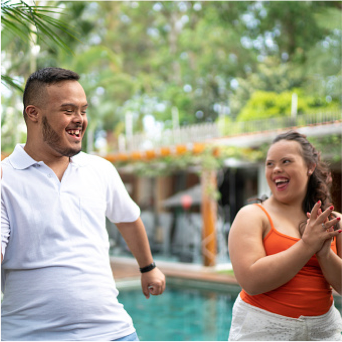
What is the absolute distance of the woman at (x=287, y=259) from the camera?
1.50 meters

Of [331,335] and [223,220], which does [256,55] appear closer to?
[223,220]

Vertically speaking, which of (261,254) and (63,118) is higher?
(63,118)

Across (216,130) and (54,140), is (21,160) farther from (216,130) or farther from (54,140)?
(216,130)

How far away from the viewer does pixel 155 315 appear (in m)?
6.66

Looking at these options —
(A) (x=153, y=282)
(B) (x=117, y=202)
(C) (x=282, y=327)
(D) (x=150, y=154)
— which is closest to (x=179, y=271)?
(D) (x=150, y=154)

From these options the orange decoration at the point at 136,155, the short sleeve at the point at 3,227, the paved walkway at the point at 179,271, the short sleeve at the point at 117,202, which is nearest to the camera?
the short sleeve at the point at 3,227

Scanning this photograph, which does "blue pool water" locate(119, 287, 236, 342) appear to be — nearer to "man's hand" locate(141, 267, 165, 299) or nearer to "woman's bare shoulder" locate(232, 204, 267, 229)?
"man's hand" locate(141, 267, 165, 299)

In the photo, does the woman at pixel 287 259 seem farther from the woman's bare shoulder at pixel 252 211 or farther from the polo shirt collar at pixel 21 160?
the polo shirt collar at pixel 21 160

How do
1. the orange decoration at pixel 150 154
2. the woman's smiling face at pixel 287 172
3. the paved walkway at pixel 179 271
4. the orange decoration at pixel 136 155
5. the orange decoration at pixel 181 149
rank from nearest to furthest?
the woman's smiling face at pixel 287 172
the paved walkway at pixel 179 271
the orange decoration at pixel 181 149
the orange decoration at pixel 150 154
the orange decoration at pixel 136 155

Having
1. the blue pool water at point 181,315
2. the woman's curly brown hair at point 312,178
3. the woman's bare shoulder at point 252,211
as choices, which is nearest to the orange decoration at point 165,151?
the blue pool water at point 181,315

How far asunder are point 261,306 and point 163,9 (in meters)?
22.6

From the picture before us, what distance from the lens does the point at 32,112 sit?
1.59 m

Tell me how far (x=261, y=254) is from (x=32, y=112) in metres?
0.91

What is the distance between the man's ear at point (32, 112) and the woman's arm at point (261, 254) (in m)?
0.78
